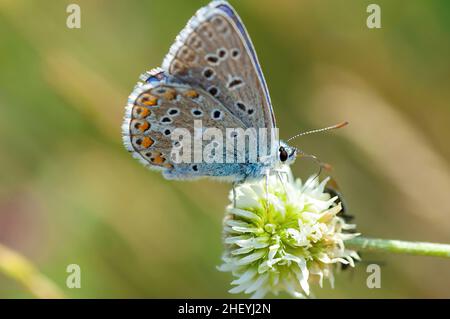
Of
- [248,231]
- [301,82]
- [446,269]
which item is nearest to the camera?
[248,231]

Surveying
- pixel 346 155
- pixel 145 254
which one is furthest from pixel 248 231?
pixel 346 155

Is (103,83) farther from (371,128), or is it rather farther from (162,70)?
(371,128)

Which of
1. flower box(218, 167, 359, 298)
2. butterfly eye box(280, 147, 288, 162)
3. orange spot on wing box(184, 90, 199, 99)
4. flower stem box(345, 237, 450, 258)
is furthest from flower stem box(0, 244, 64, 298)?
flower stem box(345, 237, 450, 258)

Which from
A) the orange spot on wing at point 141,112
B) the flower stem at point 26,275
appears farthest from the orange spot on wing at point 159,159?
the flower stem at point 26,275

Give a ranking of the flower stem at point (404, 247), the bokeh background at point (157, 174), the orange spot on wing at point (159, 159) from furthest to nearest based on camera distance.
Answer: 1. the bokeh background at point (157, 174)
2. the orange spot on wing at point (159, 159)
3. the flower stem at point (404, 247)

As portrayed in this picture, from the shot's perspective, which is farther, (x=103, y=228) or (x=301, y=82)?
(x=301, y=82)

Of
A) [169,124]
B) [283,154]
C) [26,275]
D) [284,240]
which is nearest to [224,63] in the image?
[169,124]

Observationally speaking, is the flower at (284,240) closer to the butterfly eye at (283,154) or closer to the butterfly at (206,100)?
the butterfly eye at (283,154)
